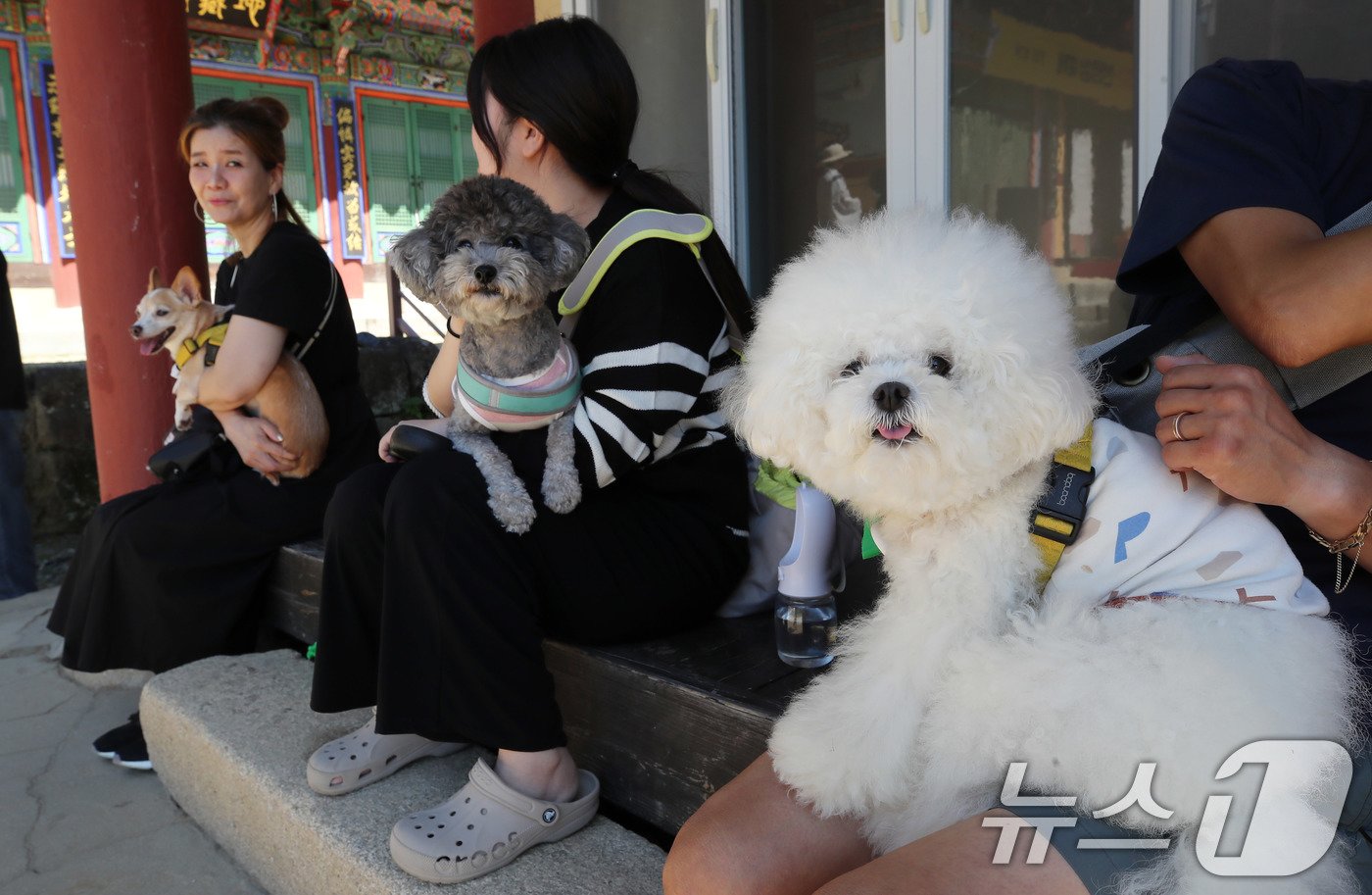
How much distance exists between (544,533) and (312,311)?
144 cm

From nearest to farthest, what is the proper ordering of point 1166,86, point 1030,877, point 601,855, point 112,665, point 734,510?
1. point 1030,877
2. point 601,855
3. point 734,510
4. point 1166,86
5. point 112,665

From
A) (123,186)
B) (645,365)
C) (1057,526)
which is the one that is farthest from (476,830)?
(123,186)

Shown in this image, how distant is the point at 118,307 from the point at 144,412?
44 centimetres

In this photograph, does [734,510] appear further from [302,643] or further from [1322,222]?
[302,643]

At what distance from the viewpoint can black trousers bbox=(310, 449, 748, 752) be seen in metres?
1.58

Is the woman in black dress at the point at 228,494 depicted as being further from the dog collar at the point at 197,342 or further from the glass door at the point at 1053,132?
the glass door at the point at 1053,132

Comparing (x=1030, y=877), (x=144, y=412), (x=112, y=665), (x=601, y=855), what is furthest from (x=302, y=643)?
(x=1030, y=877)

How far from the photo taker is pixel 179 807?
2.47m

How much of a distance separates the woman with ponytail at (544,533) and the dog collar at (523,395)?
5cm

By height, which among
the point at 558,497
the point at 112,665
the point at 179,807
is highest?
the point at 558,497

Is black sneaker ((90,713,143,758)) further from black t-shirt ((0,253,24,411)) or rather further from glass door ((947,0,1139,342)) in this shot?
Result: glass door ((947,0,1139,342))

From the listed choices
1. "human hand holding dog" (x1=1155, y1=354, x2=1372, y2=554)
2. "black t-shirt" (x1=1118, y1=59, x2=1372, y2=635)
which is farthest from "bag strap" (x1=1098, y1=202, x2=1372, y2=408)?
"human hand holding dog" (x1=1155, y1=354, x2=1372, y2=554)

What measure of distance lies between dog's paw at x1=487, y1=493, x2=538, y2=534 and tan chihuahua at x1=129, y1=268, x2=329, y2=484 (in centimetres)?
132
